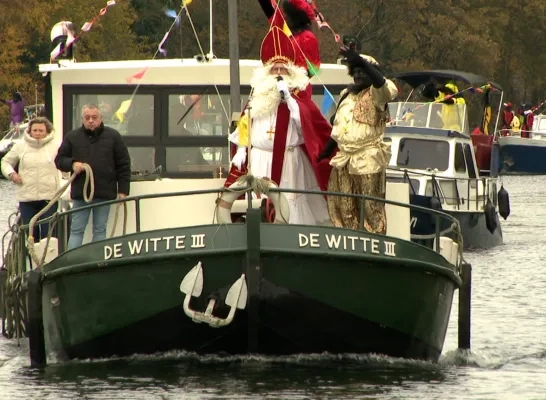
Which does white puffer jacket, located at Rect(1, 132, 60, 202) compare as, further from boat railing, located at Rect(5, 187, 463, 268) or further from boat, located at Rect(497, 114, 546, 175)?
boat, located at Rect(497, 114, 546, 175)

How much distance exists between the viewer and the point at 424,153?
103 feet

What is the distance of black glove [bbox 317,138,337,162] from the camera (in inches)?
592

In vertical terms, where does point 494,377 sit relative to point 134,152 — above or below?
below

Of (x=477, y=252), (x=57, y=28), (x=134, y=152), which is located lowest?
(x=477, y=252)

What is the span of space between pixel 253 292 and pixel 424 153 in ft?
59.0

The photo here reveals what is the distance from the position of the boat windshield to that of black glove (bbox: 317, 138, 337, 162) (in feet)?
56.2

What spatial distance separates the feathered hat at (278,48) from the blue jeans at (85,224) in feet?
5.71

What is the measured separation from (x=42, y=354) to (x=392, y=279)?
2.91 m

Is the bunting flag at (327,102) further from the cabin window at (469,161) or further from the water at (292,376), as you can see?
the cabin window at (469,161)

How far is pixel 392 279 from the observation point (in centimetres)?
1405

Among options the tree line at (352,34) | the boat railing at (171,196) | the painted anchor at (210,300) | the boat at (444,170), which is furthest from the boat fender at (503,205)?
the painted anchor at (210,300)

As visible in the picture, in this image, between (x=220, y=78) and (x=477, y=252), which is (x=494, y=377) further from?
(x=477, y=252)

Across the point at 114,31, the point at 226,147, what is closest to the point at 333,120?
the point at 226,147

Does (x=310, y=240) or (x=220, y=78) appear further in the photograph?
(x=220, y=78)
